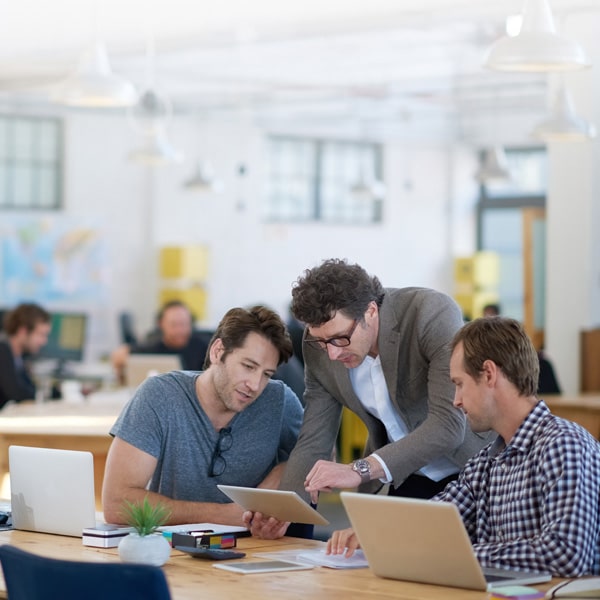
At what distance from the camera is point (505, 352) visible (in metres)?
2.98

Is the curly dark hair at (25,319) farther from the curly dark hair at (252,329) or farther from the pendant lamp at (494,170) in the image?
the pendant lamp at (494,170)

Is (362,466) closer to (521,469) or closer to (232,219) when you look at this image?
(521,469)

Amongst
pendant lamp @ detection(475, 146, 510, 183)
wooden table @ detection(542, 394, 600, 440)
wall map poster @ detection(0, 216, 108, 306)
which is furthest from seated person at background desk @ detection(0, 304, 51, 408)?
wall map poster @ detection(0, 216, 108, 306)

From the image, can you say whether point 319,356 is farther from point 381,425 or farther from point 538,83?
point 538,83

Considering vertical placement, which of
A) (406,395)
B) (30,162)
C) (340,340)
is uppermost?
(30,162)

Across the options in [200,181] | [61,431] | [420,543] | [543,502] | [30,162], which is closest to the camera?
[420,543]

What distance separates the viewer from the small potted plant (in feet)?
9.89

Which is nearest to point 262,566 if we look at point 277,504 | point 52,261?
point 277,504

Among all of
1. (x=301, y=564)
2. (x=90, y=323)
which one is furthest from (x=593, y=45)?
(x=90, y=323)

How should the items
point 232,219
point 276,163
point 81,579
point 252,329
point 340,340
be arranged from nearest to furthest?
point 81,579, point 340,340, point 252,329, point 232,219, point 276,163

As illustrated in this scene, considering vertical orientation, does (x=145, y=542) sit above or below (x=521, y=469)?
below

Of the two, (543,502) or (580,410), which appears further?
(580,410)

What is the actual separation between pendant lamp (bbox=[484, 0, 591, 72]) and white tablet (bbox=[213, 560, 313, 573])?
307cm

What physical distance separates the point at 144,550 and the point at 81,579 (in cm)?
61
